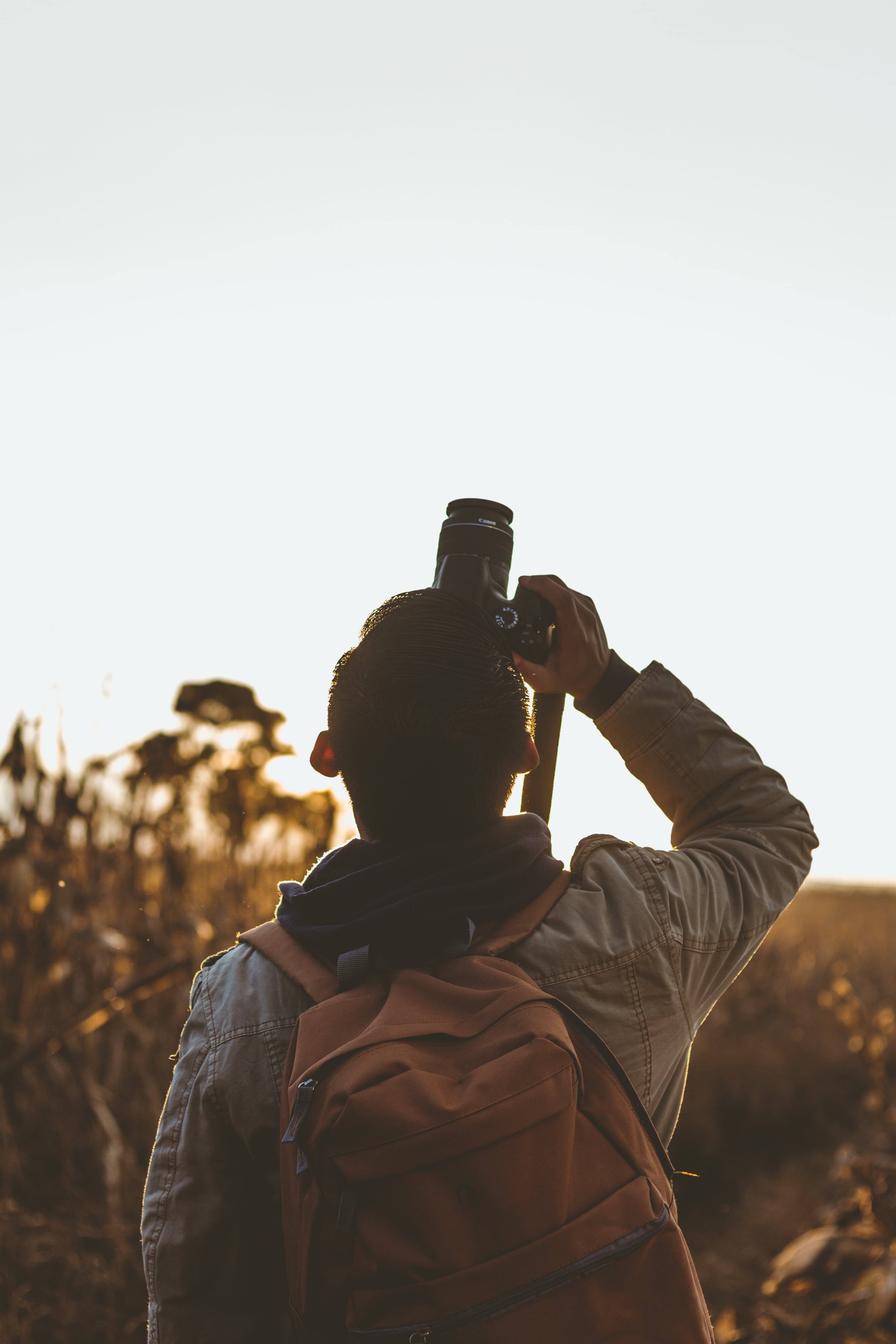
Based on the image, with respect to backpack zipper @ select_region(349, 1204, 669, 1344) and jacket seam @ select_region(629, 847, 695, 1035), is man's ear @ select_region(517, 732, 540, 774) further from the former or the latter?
backpack zipper @ select_region(349, 1204, 669, 1344)

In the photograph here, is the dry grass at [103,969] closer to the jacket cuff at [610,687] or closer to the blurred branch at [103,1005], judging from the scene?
the blurred branch at [103,1005]

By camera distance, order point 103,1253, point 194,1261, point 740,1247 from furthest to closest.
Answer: point 740,1247 → point 103,1253 → point 194,1261

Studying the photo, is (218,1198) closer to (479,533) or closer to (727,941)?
(727,941)

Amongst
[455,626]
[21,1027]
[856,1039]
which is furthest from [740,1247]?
[455,626]

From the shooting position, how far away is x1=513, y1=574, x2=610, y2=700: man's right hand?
131 cm

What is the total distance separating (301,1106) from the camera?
0.96 meters

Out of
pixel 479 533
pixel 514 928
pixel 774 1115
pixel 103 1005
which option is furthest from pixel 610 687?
pixel 774 1115

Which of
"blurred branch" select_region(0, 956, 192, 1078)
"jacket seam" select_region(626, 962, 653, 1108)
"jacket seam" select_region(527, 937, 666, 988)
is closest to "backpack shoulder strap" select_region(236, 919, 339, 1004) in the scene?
"jacket seam" select_region(527, 937, 666, 988)

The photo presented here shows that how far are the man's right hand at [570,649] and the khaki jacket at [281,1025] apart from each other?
24cm

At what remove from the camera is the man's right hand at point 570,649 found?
4.31 ft

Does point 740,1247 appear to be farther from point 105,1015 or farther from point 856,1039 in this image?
point 105,1015

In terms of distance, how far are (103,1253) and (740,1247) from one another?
3128 millimetres

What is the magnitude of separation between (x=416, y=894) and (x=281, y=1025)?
25 centimetres

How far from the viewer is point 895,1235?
2.78 meters
